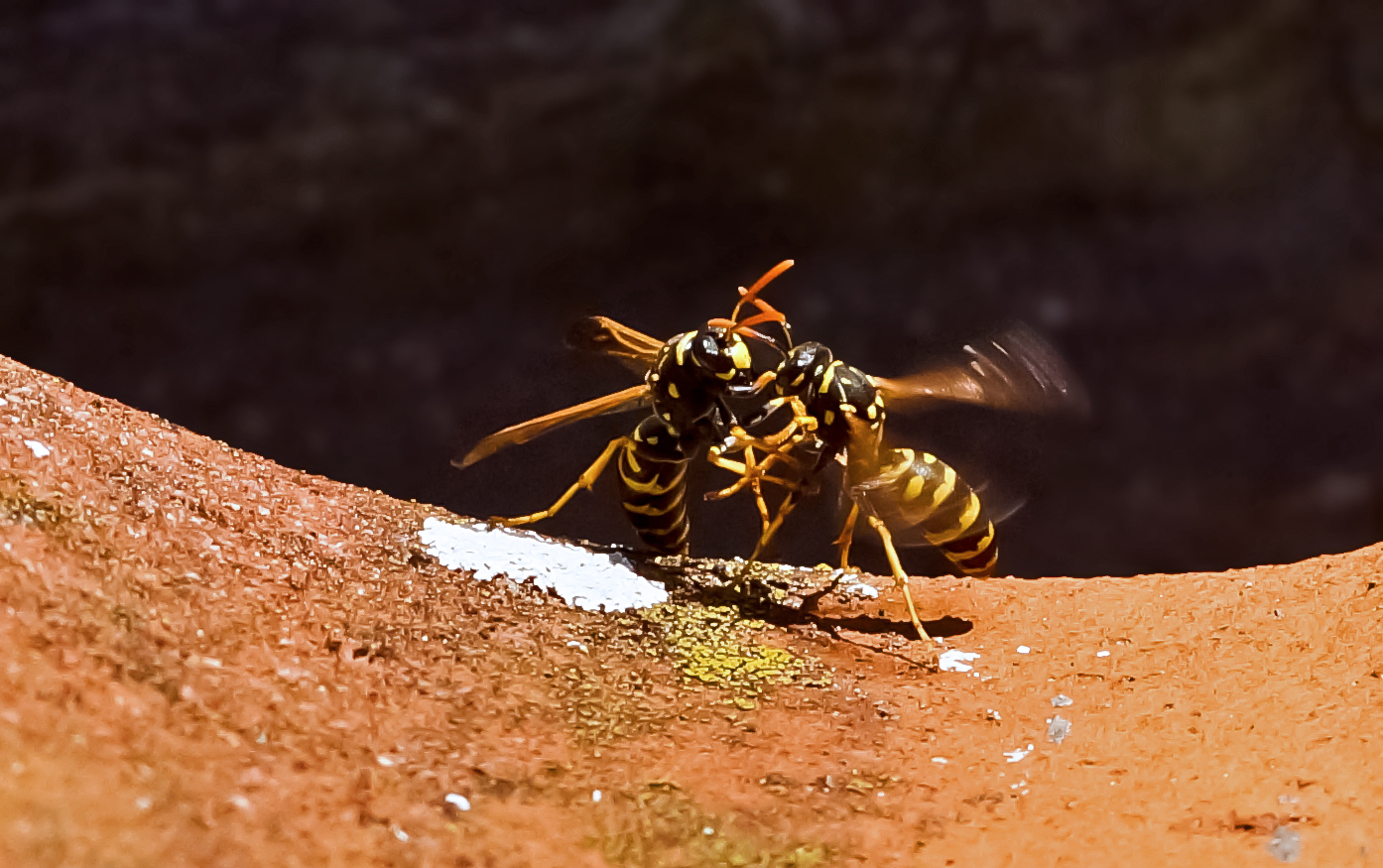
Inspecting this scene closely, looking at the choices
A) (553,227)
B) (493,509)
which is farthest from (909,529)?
(553,227)

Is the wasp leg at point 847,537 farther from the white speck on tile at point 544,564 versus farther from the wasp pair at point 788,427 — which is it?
the white speck on tile at point 544,564

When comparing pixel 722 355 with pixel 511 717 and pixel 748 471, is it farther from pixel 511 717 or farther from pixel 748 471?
pixel 511 717

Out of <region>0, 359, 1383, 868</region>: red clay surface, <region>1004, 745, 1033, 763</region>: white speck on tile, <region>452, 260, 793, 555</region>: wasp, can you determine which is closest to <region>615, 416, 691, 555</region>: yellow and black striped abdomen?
<region>452, 260, 793, 555</region>: wasp

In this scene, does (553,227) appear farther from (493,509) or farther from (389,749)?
(389,749)

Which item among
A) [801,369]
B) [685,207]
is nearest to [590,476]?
[801,369]

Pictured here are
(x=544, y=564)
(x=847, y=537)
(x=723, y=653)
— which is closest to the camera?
(x=723, y=653)

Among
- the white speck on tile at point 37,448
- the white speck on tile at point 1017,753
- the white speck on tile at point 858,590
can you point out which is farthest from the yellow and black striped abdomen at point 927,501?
the white speck on tile at point 37,448
